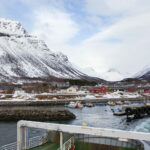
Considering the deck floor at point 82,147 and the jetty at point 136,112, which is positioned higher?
the deck floor at point 82,147

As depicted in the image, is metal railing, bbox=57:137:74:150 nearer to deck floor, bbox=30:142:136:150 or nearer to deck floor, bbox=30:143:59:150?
deck floor, bbox=30:142:136:150

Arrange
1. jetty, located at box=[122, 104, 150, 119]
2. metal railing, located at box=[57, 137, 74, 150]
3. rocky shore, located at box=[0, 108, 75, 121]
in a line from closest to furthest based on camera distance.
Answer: metal railing, located at box=[57, 137, 74, 150] < rocky shore, located at box=[0, 108, 75, 121] < jetty, located at box=[122, 104, 150, 119]

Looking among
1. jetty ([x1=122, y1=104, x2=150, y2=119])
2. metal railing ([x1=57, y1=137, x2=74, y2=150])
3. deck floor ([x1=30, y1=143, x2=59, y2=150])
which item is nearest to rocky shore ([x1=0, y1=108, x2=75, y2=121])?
jetty ([x1=122, y1=104, x2=150, y2=119])

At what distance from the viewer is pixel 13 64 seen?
554 feet

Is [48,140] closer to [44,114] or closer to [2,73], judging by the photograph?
[44,114]

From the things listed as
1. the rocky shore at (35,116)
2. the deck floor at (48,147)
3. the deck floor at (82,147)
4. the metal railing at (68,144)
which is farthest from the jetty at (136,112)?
the deck floor at (48,147)

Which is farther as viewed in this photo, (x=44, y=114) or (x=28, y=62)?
(x=28, y=62)

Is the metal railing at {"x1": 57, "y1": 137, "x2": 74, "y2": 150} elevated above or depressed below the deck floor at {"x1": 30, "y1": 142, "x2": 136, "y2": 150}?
above

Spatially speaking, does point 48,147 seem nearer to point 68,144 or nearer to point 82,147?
point 68,144

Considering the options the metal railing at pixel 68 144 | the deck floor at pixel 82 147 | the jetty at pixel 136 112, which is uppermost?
the metal railing at pixel 68 144

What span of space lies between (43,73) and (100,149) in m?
171

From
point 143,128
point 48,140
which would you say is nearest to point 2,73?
point 143,128

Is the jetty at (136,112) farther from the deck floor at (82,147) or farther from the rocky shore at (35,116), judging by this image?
the deck floor at (82,147)

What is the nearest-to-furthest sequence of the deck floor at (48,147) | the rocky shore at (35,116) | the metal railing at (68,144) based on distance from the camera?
the metal railing at (68,144)
the deck floor at (48,147)
the rocky shore at (35,116)
